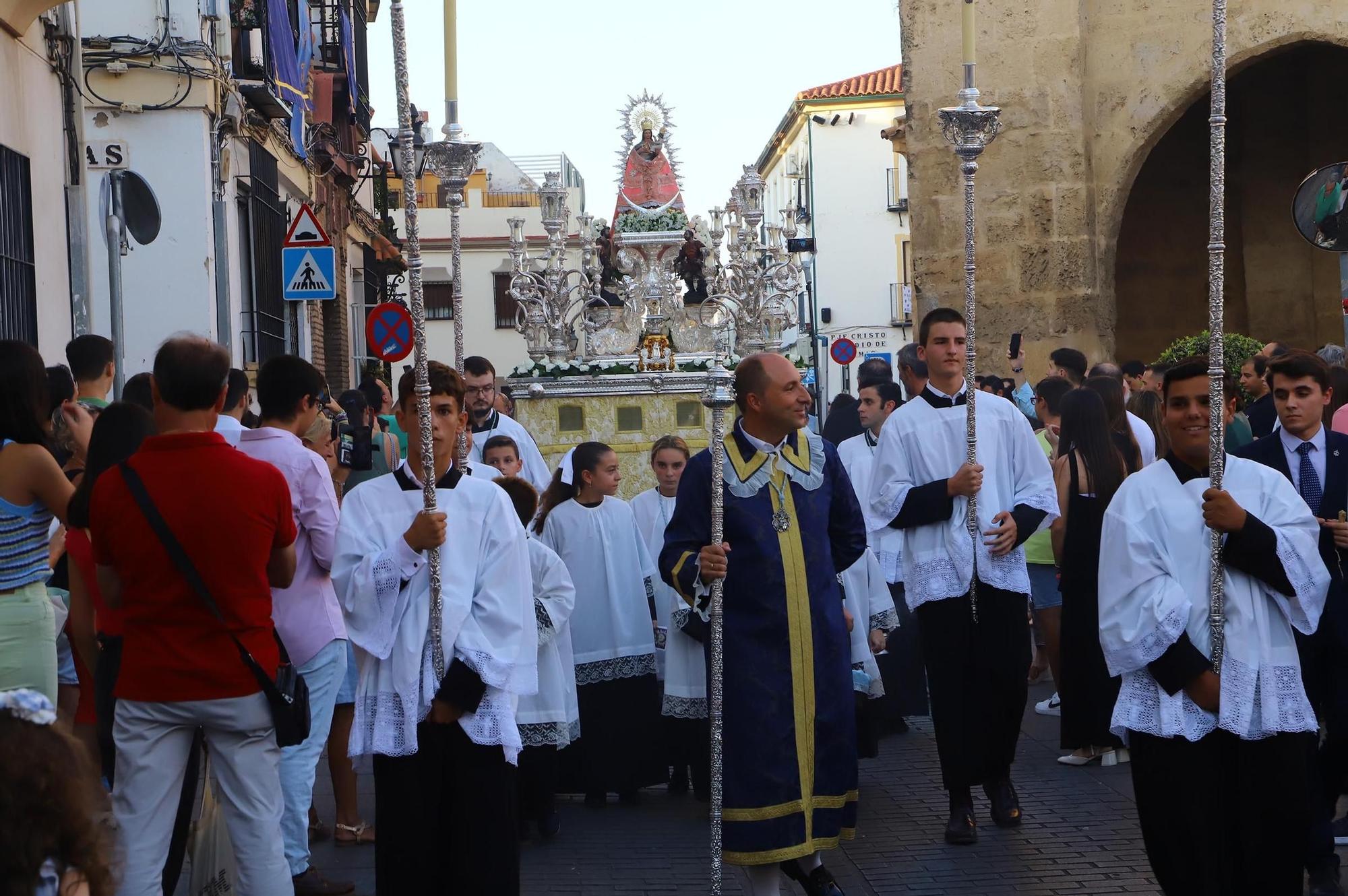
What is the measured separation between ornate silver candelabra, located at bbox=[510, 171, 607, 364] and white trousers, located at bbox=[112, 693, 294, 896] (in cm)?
1138

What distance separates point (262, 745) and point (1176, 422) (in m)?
2.71

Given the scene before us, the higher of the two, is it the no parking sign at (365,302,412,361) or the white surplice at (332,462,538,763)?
the no parking sign at (365,302,412,361)

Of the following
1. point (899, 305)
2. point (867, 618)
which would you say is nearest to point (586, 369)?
point (867, 618)

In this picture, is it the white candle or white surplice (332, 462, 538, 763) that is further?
the white candle

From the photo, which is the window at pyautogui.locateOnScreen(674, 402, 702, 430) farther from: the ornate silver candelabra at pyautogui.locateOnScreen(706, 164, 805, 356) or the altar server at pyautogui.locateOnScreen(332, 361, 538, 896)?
the altar server at pyautogui.locateOnScreen(332, 361, 538, 896)

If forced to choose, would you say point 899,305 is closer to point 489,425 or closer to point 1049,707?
point 1049,707

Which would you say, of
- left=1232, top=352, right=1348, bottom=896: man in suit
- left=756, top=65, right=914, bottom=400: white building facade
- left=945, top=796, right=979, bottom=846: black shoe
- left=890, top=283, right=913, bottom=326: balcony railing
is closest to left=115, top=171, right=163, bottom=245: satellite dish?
left=945, top=796, right=979, bottom=846: black shoe

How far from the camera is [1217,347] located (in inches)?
184

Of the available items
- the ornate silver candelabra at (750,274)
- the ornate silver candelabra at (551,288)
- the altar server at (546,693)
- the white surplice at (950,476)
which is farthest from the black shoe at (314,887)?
the ornate silver candelabra at (750,274)

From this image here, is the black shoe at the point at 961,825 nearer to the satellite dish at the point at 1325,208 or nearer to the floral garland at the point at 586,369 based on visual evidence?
the satellite dish at the point at 1325,208

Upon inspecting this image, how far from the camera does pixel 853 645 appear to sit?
23.7ft

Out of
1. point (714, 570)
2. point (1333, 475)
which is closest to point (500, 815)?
point (714, 570)

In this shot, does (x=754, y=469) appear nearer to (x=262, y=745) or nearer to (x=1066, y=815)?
(x=262, y=745)

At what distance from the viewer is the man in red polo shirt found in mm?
4391
